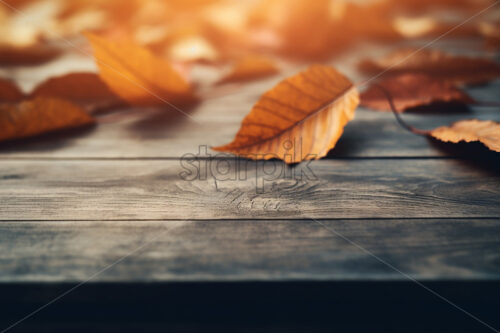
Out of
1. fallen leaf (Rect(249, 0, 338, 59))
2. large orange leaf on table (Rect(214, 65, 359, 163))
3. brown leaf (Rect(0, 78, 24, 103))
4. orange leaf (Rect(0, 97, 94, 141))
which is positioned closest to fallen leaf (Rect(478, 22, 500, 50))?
fallen leaf (Rect(249, 0, 338, 59))

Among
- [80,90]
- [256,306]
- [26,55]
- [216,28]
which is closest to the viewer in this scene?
[256,306]

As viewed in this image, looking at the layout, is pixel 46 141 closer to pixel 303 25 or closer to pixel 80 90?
pixel 80 90

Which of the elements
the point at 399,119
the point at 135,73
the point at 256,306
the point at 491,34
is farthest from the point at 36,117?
the point at 491,34

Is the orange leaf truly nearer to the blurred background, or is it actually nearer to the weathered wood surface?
the weathered wood surface

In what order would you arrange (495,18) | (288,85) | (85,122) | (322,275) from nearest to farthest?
(322,275), (288,85), (85,122), (495,18)

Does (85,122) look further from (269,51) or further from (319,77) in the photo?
(269,51)

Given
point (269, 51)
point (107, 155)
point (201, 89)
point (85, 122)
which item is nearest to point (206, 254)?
point (107, 155)
